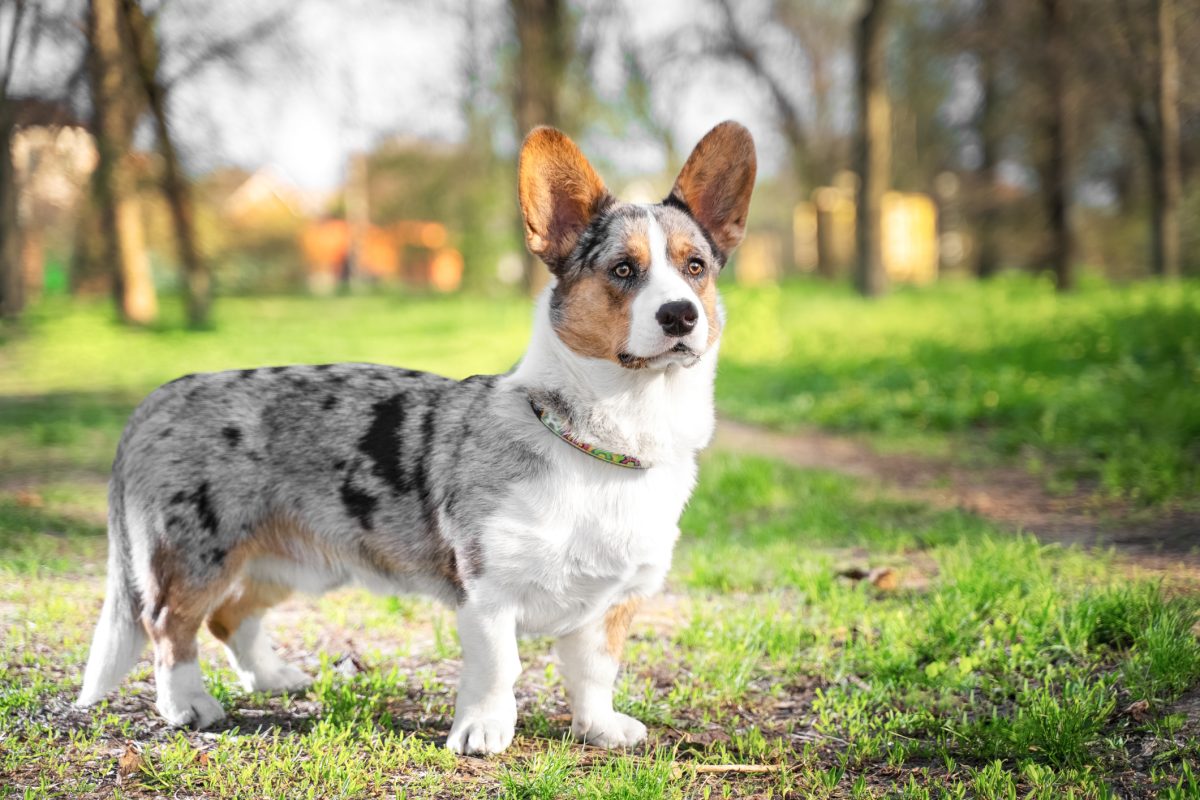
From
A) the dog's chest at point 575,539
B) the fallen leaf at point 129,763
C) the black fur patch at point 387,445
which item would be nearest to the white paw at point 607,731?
the dog's chest at point 575,539

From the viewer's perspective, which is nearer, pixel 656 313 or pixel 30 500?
pixel 656 313

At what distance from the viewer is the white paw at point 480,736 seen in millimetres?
3242

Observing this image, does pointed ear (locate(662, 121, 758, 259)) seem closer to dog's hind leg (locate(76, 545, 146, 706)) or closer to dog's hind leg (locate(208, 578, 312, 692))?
dog's hind leg (locate(208, 578, 312, 692))

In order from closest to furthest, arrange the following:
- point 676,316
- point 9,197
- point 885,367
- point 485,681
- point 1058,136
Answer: point 676,316, point 485,681, point 9,197, point 885,367, point 1058,136

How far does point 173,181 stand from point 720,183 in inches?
308

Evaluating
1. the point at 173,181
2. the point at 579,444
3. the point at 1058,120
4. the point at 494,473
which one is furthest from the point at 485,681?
the point at 1058,120

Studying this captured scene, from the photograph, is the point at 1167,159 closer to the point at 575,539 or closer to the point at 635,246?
the point at 635,246

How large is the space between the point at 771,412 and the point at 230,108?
5.77m

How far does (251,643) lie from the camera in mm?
3805

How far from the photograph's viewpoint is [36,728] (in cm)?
332

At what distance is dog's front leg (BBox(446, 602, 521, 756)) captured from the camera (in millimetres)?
3223

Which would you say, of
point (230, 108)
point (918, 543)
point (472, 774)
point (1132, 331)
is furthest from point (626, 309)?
point (1132, 331)

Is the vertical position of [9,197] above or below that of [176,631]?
above

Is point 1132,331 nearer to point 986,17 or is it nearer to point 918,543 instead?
point 918,543
